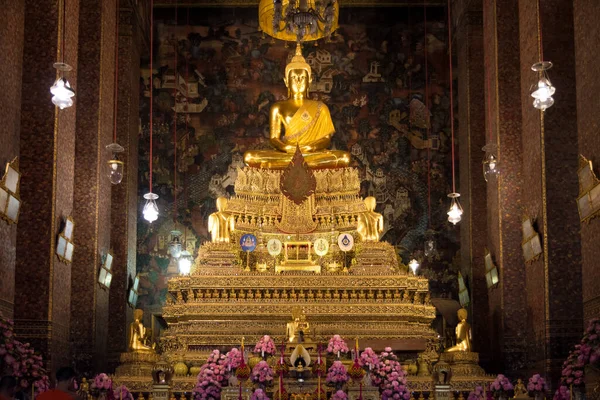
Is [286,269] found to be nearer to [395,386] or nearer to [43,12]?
[395,386]

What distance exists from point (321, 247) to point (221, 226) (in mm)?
1659

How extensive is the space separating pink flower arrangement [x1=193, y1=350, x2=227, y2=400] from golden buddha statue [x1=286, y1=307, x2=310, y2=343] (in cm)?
138

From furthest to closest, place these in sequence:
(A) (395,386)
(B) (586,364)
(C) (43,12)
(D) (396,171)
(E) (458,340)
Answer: (D) (396,171) → (E) (458,340) → (C) (43,12) → (A) (395,386) → (B) (586,364)

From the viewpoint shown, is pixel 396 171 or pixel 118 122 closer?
pixel 118 122

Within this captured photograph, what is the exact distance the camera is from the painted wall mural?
20812 millimetres

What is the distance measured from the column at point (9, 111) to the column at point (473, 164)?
8.89m

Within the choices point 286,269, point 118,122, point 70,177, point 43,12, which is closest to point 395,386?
point 286,269

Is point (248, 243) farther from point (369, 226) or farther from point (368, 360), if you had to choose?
point (368, 360)

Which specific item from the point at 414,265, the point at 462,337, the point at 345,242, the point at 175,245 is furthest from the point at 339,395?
the point at 175,245

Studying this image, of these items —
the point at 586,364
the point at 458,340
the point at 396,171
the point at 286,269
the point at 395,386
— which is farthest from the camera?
the point at 396,171

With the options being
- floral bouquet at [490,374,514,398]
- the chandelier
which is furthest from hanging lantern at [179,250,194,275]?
floral bouquet at [490,374,514,398]

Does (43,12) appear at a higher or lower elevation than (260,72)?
lower

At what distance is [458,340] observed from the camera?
13984mm

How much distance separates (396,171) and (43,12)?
9926 millimetres
